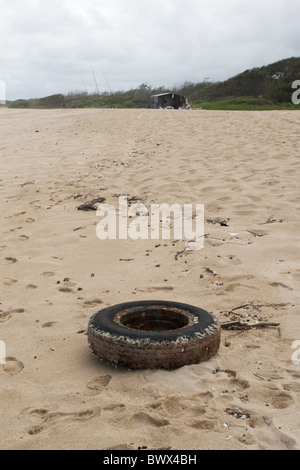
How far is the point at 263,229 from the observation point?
4.68 meters

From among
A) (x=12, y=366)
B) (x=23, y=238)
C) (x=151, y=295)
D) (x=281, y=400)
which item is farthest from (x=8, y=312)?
(x=281, y=400)

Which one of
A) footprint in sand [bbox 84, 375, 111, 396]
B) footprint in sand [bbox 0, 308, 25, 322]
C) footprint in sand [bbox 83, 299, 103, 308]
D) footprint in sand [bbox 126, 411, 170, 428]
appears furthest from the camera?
footprint in sand [bbox 83, 299, 103, 308]

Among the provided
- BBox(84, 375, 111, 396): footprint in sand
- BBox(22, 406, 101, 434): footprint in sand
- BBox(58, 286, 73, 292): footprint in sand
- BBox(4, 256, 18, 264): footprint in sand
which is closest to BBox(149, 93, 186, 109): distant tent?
BBox(4, 256, 18, 264): footprint in sand

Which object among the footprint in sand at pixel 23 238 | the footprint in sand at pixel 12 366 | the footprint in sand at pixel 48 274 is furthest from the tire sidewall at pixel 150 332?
the footprint in sand at pixel 23 238

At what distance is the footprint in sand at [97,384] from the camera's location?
7.50ft

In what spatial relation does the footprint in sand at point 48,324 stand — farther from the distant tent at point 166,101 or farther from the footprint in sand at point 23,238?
the distant tent at point 166,101

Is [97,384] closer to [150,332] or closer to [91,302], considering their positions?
[150,332]

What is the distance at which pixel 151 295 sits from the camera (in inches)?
140

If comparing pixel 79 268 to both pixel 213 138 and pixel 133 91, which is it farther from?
pixel 133 91

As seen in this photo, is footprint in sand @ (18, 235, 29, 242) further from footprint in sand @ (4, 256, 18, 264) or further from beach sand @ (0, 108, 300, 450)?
footprint in sand @ (4, 256, 18, 264)

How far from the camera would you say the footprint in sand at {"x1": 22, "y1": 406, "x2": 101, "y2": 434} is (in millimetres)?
2051

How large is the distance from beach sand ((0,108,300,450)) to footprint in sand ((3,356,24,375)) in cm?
1

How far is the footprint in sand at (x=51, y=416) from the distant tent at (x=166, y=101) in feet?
78.6

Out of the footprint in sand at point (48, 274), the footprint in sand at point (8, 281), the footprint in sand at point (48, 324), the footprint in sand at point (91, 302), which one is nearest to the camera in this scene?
the footprint in sand at point (48, 324)
